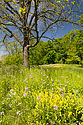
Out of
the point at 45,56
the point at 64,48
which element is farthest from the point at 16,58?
the point at 64,48

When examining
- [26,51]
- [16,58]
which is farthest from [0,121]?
[16,58]

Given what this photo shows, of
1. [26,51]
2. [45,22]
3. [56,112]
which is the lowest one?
[56,112]

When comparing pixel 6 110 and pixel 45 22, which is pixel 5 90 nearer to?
pixel 6 110

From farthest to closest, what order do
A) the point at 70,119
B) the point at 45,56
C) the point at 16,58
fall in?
the point at 45,56
the point at 16,58
the point at 70,119

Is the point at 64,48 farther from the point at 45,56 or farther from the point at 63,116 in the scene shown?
the point at 63,116

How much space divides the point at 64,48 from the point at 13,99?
99.3 feet

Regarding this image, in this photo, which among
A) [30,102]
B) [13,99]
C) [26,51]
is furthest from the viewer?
[26,51]

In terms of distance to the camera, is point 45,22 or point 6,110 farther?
point 45,22

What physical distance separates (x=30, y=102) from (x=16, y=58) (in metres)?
19.5

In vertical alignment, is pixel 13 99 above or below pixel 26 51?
below

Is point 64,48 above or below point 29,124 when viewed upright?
above

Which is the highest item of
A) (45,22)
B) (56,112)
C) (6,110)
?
(45,22)

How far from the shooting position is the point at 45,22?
781 cm

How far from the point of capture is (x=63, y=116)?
187 cm
